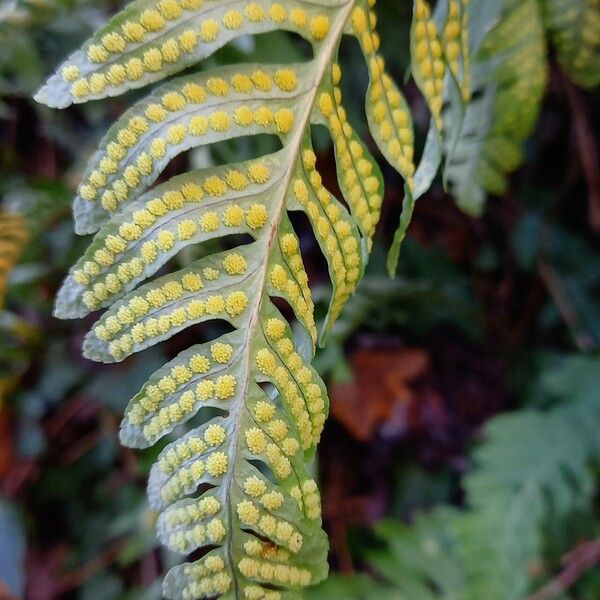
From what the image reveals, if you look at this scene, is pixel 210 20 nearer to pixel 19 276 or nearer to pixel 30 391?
pixel 19 276

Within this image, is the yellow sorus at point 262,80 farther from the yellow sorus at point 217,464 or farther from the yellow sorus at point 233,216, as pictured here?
the yellow sorus at point 217,464

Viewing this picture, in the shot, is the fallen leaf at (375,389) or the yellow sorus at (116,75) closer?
the yellow sorus at (116,75)

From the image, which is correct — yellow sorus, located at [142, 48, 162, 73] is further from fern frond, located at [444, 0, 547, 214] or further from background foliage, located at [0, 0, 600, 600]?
background foliage, located at [0, 0, 600, 600]

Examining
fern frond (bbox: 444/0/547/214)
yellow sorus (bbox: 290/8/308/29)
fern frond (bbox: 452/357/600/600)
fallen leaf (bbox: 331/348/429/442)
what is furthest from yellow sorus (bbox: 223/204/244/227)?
fallen leaf (bbox: 331/348/429/442)

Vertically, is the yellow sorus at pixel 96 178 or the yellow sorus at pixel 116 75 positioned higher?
the yellow sorus at pixel 116 75

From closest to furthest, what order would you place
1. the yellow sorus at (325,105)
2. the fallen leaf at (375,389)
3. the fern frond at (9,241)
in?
the yellow sorus at (325,105)
the fern frond at (9,241)
the fallen leaf at (375,389)

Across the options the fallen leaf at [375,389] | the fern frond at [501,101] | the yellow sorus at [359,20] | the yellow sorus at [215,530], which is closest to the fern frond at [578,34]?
the fern frond at [501,101]

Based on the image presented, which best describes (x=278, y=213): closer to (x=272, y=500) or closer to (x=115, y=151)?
(x=115, y=151)

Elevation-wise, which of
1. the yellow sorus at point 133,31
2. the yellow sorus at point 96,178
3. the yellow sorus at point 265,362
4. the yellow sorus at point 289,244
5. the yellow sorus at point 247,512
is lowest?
the yellow sorus at point 247,512
